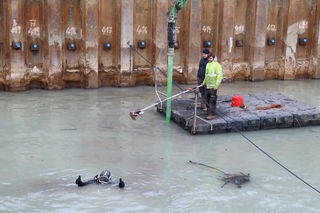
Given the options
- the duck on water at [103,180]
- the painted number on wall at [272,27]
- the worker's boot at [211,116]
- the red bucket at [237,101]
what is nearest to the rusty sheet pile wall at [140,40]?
the painted number on wall at [272,27]

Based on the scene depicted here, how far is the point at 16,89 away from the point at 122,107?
3473mm

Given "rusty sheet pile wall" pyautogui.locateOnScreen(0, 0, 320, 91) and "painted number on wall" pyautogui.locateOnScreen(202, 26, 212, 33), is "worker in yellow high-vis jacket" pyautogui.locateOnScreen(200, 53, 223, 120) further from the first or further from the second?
"painted number on wall" pyautogui.locateOnScreen(202, 26, 212, 33)

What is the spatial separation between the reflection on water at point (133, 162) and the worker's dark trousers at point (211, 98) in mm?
763

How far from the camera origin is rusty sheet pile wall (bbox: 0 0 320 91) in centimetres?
1359

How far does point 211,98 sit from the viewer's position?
10875 mm

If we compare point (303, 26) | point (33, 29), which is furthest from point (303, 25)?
point (33, 29)

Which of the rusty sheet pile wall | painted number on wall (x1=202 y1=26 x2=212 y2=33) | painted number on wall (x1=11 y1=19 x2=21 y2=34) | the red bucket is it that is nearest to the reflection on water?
the red bucket

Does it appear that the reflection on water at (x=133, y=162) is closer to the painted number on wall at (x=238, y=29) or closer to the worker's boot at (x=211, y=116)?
the worker's boot at (x=211, y=116)

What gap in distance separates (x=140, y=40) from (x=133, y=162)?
6.84m

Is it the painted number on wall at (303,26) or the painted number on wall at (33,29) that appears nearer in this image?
the painted number on wall at (33,29)

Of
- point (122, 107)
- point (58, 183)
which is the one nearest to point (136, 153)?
point (58, 183)

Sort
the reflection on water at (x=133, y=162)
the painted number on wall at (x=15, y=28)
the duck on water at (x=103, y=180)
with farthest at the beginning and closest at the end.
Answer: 1. the painted number on wall at (x=15, y=28)
2. the duck on water at (x=103, y=180)
3. the reflection on water at (x=133, y=162)

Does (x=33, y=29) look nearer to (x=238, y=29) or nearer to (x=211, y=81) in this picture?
(x=211, y=81)

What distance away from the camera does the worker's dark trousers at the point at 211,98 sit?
10.8m
